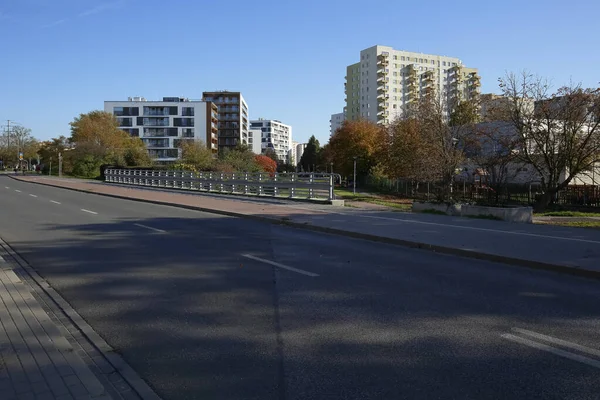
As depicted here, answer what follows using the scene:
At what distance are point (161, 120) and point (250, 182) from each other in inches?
3541

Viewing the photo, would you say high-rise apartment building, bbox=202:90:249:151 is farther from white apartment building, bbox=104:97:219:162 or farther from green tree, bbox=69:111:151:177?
green tree, bbox=69:111:151:177

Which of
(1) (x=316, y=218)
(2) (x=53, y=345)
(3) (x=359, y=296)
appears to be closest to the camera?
(2) (x=53, y=345)

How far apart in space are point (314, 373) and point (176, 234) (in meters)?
10.2

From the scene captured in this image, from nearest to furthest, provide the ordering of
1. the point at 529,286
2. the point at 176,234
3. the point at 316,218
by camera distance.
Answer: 1. the point at 529,286
2. the point at 176,234
3. the point at 316,218

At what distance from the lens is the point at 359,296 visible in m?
7.24

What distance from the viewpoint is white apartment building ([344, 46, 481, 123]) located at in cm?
13000

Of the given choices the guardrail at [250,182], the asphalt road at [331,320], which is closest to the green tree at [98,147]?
the guardrail at [250,182]

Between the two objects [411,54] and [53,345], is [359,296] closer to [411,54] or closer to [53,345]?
[53,345]

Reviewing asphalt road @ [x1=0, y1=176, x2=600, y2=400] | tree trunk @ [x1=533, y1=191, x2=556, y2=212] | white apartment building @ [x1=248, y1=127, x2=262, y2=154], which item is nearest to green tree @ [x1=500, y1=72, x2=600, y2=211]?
tree trunk @ [x1=533, y1=191, x2=556, y2=212]

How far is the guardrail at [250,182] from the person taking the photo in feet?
83.1

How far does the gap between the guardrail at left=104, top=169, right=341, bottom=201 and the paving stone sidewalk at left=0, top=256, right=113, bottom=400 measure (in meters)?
18.9

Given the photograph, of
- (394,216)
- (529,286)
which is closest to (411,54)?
(394,216)

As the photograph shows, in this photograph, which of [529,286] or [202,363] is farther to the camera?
[529,286]

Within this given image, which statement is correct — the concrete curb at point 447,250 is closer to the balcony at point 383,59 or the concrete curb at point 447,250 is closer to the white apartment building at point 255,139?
the balcony at point 383,59
